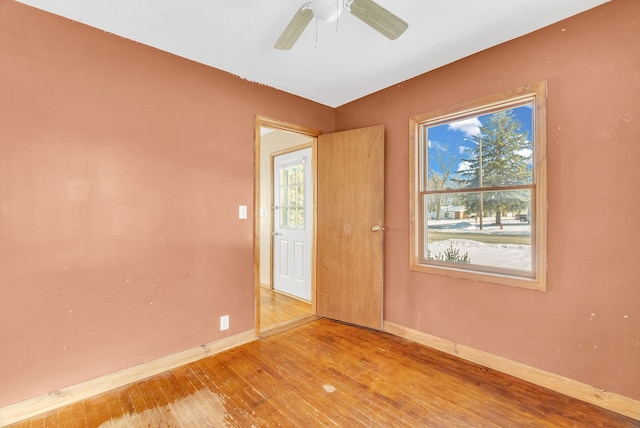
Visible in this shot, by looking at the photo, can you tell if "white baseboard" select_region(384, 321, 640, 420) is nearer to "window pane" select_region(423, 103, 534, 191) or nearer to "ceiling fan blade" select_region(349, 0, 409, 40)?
"window pane" select_region(423, 103, 534, 191)

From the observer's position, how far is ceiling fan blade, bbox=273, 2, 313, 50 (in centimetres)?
150

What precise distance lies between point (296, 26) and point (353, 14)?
0.34m

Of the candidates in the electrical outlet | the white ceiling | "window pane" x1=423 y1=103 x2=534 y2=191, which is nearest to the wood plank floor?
the electrical outlet

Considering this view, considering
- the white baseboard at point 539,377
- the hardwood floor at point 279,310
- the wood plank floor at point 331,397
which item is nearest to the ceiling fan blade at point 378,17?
the wood plank floor at point 331,397

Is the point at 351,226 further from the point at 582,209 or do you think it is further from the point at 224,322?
the point at 582,209

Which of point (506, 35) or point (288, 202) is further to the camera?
point (288, 202)

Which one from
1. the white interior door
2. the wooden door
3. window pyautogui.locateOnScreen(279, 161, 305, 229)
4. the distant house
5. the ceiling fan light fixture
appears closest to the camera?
the ceiling fan light fixture

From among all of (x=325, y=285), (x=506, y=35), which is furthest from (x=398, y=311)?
(x=506, y=35)

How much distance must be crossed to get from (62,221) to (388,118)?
281 cm

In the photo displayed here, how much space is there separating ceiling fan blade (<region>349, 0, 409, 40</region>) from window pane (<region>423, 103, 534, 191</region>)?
4.11 ft

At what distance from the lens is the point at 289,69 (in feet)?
8.45

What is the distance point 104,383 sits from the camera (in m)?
1.97

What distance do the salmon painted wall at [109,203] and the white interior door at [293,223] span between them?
1236 millimetres

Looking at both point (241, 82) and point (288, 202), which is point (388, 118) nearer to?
point (241, 82)
